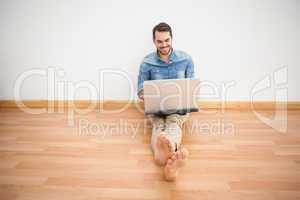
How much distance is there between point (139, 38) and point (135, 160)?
110 centimetres

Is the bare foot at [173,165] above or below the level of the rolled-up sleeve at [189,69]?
below

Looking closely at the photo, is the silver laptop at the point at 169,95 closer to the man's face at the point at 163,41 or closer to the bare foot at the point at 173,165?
the man's face at the point at 163,41

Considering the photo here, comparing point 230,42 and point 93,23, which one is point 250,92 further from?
point 93,23

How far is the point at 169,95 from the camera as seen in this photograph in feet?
4.61

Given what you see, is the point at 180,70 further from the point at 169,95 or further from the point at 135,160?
the point at 135,160

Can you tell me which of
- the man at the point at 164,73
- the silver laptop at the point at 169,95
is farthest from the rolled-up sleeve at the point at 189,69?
the silver laptop at the point at 169,95

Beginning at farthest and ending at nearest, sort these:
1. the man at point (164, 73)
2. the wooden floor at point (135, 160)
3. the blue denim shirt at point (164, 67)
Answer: the blue denim shirt at point (164, 67) < the man at point (164, 73) < the wooden floor at point (135, 160)

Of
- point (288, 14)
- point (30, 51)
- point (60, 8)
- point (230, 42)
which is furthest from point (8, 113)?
point (288, 14)

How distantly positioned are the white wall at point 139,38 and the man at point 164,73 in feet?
1.27

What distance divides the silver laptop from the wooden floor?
0.22 metres

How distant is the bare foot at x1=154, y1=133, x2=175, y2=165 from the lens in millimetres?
1098

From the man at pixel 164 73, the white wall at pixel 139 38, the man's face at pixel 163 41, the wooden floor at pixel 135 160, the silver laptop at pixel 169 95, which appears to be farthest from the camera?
the white wall at pixel 139 38

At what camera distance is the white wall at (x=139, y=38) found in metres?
1.96

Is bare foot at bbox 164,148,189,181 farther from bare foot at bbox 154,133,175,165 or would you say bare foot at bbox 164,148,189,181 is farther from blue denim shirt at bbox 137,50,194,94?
blue denim shirt at bbox 137,50,194,94
